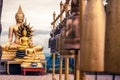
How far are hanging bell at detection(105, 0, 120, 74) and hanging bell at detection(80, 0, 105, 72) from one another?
0.08 m

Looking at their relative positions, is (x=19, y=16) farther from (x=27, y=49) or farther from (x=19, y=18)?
(x=27, y=49)

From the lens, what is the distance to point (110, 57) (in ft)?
6.96

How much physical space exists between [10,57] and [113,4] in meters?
25.1

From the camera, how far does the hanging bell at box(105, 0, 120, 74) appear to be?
2.08 meters

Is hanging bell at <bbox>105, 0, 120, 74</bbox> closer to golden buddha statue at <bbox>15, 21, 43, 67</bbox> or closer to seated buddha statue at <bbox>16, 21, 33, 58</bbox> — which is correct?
golden buddha statue at <bbox>15, 21, 43, 67</bbox>

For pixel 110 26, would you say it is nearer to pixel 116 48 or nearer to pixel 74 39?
pixel 116 48

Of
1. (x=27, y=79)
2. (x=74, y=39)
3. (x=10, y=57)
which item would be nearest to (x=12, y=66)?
(x=10, y=57)

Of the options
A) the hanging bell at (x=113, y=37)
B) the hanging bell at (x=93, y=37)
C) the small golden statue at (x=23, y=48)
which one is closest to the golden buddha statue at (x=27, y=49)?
the small golden statue at (x=23, y=48)

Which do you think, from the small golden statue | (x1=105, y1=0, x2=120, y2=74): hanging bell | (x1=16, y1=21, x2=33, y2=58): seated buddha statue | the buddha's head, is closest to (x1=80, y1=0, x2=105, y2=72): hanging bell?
(x1=105, y1=0, x2=120, y2=74): hanging bell

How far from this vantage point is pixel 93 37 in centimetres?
227

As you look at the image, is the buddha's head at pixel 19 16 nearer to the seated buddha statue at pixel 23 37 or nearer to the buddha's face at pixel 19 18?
the buddha's face at pixel 19 18

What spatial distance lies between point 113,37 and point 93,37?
197mm

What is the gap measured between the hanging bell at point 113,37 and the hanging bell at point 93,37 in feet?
0.27

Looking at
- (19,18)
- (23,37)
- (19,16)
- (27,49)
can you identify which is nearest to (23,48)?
(27,49)
